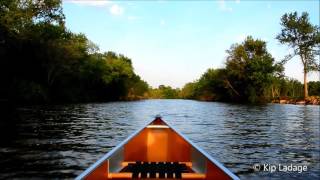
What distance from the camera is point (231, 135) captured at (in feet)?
56.9

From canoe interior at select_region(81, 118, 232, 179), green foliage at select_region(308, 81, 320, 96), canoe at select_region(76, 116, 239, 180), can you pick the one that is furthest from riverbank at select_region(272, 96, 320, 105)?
canoe interior at select_region(81, 118, 232, 179)

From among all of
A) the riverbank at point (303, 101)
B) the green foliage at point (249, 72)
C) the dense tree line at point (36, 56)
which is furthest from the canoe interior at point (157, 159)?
the green foliage at point (249, 72)

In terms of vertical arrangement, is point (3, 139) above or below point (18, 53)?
below

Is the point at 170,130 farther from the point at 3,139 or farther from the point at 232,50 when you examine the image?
the point at 232,50

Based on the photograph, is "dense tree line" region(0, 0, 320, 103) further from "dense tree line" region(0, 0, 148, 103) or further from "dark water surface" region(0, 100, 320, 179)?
"dark water surface" region(0, 100, 320, 179)

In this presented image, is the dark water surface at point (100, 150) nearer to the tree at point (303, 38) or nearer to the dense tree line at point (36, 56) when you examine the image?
the dense tree line at point (36, 56)

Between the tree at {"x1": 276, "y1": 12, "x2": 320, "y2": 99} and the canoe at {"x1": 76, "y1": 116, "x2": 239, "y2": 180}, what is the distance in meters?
61.7

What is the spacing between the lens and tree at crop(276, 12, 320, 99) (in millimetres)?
66250

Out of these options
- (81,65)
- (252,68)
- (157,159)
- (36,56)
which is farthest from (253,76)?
(157,159)

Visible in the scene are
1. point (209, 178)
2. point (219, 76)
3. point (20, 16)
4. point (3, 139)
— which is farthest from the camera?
point (219, 76)

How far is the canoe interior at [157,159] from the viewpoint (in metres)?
5.45

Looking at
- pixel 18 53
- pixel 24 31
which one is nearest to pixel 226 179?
pixel 24 31

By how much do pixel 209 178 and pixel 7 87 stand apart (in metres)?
45.9

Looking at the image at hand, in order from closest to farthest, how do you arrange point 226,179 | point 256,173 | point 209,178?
Result: point 226,179, point 209,178, point 256,173
